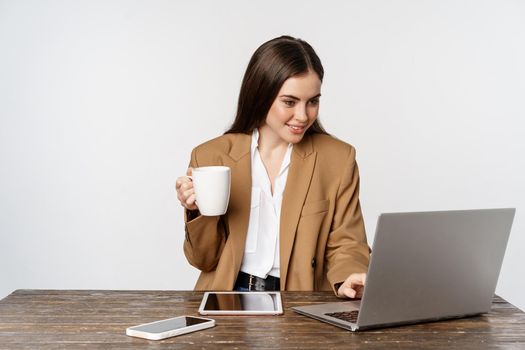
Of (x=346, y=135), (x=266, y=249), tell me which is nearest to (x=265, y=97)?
(x=266, y=249)

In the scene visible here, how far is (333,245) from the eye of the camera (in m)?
2.52

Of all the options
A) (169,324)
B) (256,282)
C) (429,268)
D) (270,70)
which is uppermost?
(270,70)

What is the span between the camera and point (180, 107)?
404cm

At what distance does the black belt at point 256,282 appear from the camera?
2.48m

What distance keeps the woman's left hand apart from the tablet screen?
0.18 metres

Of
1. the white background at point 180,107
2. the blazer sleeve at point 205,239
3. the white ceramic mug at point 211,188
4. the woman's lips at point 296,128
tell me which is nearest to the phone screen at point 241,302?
the white ceramic mug at point 211,188

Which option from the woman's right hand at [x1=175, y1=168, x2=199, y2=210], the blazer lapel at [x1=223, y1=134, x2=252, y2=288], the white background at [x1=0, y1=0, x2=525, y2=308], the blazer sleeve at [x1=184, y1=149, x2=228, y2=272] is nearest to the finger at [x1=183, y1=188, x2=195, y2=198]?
the woman's right hand at [x1=175, y1=168, x2=199, y2=210]

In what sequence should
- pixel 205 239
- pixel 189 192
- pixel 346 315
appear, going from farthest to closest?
pixel 205 239, pixel 189 192, pixel 346 315

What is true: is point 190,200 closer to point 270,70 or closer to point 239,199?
point 239,199

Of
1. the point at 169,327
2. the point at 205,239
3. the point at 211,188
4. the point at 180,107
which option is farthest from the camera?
the point at 180,107

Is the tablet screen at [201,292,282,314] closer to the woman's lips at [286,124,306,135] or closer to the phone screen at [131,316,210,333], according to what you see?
the phone screen at [131,316,210,333]

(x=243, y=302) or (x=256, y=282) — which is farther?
(x=256, y=282)

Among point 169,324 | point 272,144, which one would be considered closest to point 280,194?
point 272,144

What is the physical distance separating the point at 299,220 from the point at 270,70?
1.62 ft
